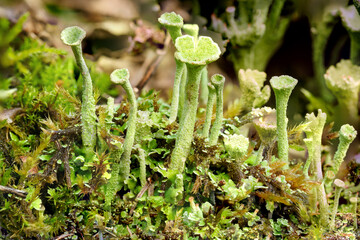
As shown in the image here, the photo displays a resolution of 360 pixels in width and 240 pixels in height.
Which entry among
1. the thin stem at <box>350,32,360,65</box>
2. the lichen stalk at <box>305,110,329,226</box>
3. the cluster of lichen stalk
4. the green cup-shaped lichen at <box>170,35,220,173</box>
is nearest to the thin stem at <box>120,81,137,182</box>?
the cluster of lichen stalk

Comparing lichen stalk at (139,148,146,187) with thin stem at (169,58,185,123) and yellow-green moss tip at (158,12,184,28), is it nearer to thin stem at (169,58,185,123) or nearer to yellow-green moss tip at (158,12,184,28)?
thin stem at (169,58,185,123)

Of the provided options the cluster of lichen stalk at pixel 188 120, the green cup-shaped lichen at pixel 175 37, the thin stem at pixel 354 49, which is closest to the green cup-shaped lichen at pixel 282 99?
the cluster of lichen stalk at pixel 188 120

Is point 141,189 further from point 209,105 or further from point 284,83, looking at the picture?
point 284,83

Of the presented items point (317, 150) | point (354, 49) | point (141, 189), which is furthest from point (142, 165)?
point (354, 49)

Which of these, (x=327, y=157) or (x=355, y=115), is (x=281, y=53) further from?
(x=327, y=157)

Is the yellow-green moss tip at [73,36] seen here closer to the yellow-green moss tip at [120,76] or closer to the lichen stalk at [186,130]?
the yellow-green moss tip at [120,76]

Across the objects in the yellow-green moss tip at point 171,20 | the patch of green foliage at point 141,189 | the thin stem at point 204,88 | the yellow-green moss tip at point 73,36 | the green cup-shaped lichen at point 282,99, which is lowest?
the patch of green foliage at point 141,189
